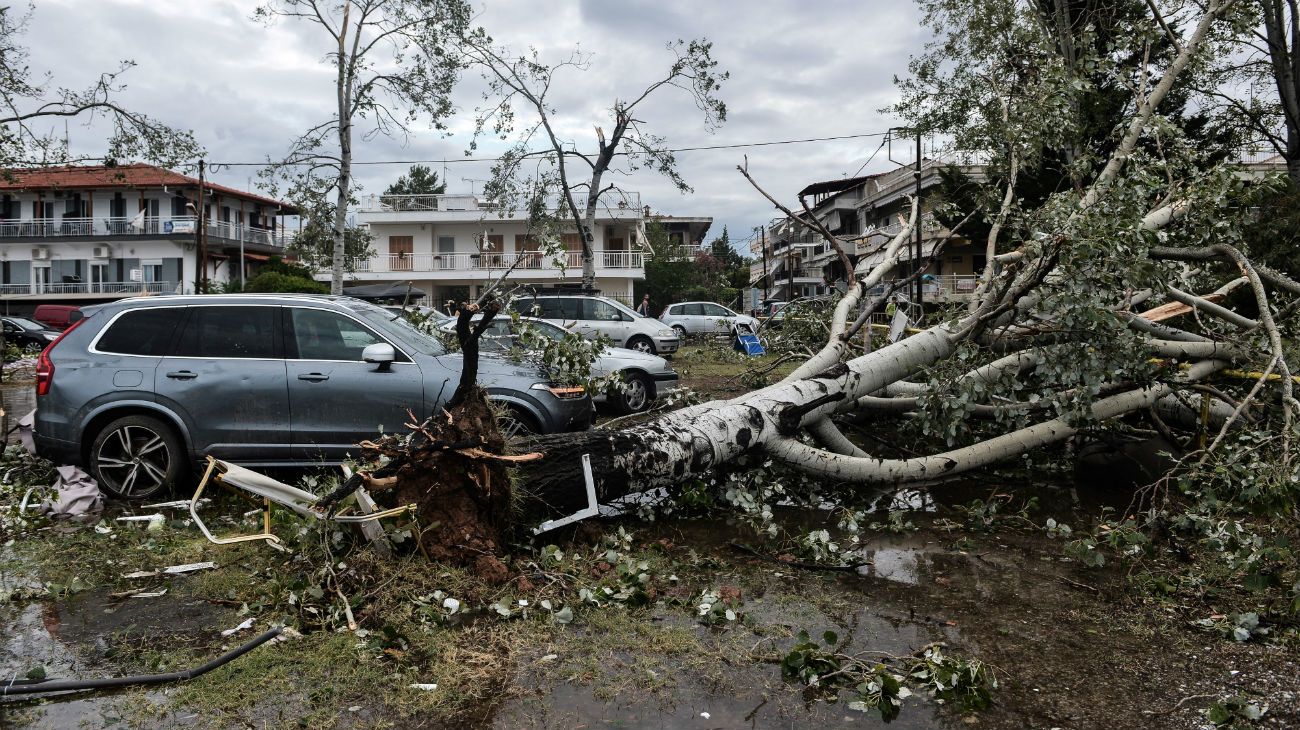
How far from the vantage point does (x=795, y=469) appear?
21.7 feet

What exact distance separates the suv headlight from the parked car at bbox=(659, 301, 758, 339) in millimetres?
21647

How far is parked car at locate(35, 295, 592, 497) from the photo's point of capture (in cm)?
655

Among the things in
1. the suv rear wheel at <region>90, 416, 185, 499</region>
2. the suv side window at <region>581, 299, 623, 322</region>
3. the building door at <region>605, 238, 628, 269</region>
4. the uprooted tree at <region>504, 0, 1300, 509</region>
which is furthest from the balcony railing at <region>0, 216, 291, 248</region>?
the uprooted tree at <region>504, 0, 1300, 509</region>

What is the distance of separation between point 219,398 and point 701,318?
2474cm

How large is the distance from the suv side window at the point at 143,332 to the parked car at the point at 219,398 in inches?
0.4

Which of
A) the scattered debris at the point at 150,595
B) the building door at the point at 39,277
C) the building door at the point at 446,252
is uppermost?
the building door at the point at 446,252

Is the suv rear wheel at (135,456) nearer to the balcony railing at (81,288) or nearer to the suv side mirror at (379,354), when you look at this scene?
the suv side mirror at (379,354)

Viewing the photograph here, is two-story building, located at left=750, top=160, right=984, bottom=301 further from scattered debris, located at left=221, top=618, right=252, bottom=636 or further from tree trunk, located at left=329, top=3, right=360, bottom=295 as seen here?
scattered debris, located at left=221, top=618, right=252, bottom=636

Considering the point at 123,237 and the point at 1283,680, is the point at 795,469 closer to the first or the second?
the point at 1283,680

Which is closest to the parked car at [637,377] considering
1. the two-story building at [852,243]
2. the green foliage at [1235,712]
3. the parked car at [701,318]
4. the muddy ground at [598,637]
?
the muddy ground at [598,637]

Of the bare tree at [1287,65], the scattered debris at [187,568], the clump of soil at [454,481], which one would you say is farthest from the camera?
Answer: the bare tree at [1287,65]

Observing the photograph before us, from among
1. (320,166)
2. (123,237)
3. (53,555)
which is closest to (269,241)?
(123,237)

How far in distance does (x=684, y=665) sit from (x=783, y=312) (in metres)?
9.64

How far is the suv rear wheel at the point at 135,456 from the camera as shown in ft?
21.5
